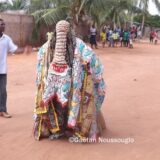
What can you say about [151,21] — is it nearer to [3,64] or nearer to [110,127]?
[3,64]

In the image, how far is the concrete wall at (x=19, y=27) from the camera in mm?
21312

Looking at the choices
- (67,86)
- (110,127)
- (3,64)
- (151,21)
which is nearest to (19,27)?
(3,64)

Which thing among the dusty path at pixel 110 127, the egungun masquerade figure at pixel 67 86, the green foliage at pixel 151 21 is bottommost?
the green foliage at pixel 151 21

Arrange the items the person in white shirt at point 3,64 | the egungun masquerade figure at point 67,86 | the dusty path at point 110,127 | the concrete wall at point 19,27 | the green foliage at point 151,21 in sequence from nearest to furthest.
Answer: the dusty path at point 110,127, the egungun masquerade figure at point 67,86, the person in white shirt at point 3,64, the concrete wall at point 19,27, the green foliage at point 151,21

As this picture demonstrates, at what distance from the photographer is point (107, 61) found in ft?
60.7

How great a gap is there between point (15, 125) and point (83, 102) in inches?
58.4

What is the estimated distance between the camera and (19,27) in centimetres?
2228

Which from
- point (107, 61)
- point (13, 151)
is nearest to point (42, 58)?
point (13, 151)

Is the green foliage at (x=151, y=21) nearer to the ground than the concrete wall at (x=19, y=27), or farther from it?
nearer to the ground

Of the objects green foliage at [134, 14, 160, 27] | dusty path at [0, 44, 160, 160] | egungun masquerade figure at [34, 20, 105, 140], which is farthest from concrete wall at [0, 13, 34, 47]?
green foliage at [134, 14, 160, 27]

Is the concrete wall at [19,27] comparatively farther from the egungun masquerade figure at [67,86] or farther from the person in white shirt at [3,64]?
the egungun masquerade figure at [67,86]


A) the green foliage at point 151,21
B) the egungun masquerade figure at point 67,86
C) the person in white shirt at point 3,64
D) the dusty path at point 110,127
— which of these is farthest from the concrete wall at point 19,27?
the green foliage at point 151,21

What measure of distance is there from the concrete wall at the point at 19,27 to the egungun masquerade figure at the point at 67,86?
51.4 ft

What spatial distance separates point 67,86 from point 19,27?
55.6ft
